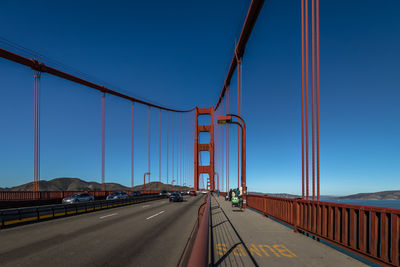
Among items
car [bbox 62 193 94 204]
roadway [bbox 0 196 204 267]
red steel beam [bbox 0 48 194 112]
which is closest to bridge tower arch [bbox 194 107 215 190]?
red steel beam [bbox 0 48 194 112]

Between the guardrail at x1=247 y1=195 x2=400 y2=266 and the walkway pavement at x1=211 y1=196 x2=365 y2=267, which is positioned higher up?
the guardrail at x1=247 y1=195 x2=400 y2=266

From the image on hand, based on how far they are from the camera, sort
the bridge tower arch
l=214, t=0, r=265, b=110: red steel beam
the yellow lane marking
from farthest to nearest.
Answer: the bridge tower arch
l=214, t=0, r=265, b=110: red steel beam
the yellow lane marking

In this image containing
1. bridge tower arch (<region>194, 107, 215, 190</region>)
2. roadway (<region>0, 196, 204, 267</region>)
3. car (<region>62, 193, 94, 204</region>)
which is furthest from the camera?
bridge tower arch (<region>194, 107, 215, 190</region>)

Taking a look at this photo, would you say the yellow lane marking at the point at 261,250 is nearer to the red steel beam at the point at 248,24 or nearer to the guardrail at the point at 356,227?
the guardrail at the point at 356,227

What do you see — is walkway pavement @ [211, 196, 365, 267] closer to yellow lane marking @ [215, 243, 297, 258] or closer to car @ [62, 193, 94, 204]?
yellow lane marking @ [215, 243, 297, 258]

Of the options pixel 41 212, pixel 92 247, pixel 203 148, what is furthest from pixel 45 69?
pixel 203 148

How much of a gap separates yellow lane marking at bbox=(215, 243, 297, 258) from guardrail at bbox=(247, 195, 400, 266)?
116 cm

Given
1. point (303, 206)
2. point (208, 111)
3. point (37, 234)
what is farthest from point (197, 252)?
point (208, 111)

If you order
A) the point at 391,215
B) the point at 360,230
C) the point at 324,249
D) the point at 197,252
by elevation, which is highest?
the point at 197,252

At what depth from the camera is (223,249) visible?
20.0 feet

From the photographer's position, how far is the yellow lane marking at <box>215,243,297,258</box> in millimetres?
5617

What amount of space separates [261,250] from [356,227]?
2.19 m

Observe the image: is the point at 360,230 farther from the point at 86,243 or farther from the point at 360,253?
the point at 86,243

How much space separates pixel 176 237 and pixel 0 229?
7.43 m
